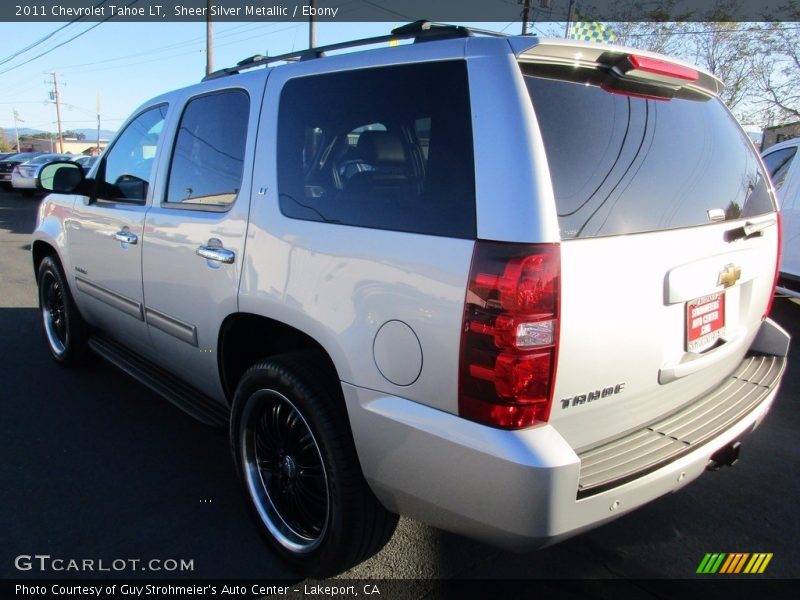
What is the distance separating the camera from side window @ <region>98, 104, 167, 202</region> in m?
3.39

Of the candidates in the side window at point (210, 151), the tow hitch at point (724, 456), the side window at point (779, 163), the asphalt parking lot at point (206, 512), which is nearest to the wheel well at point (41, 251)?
the asphalt parking lot at point (206, 512)

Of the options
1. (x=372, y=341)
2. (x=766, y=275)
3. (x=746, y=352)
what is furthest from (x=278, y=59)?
(x=746, y=352)

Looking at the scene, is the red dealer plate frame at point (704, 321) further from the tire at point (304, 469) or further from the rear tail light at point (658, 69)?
the tire at point (304, 469)

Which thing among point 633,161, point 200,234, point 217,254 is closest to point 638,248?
point 633,161

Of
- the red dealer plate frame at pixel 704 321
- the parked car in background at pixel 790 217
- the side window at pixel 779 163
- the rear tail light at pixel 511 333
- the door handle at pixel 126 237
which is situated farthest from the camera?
the side window at pixel 779 163

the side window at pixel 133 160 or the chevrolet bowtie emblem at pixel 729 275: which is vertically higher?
the side window at pixel 133 160

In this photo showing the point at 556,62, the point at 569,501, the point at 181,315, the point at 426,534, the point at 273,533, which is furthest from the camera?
the point at 181,315

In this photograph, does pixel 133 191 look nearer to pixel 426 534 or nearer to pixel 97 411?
pixel 97 411

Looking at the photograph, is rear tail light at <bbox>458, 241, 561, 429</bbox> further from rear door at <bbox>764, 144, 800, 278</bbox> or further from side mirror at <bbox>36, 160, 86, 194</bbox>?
rear door at <bbox>764, 144, 800, 278</bbox>

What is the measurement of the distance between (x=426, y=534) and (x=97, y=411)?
244 centimetres

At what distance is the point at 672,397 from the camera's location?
2137mm

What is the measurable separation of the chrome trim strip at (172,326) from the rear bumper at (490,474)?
124 centimetres

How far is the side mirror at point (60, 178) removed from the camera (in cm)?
376

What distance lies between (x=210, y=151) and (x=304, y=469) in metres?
1.62
